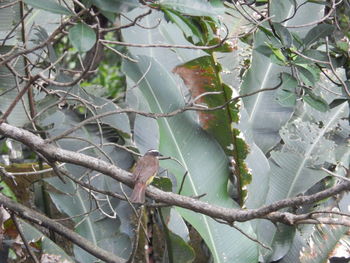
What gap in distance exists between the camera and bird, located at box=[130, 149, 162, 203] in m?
2.78

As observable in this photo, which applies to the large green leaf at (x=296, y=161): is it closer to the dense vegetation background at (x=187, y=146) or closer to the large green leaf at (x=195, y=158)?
the dense vegetation background at (x=187, y=146)

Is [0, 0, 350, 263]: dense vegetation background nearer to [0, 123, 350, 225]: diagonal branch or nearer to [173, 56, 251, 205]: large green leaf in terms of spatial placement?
[173, 56, 251, 205]: large green leaf

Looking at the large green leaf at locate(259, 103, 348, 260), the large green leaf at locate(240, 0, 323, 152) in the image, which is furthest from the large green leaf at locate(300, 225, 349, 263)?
the large green leaf at locate(240, 0, 323, 152)

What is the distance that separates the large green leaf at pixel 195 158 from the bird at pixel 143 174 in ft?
1.03

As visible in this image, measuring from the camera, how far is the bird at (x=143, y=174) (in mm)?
2779

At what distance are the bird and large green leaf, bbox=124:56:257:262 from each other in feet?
1.03

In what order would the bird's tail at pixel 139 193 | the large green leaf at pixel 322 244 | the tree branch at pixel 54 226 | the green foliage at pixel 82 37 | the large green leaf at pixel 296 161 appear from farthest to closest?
the large green leaf at pixel 296 161
the large green leaf at pixel 322 244
the tree branch at pixel 54 226
the bird's tail at pixel 139 193
the green foliage at pixel 82 37

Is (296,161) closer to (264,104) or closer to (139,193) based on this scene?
(264,104)

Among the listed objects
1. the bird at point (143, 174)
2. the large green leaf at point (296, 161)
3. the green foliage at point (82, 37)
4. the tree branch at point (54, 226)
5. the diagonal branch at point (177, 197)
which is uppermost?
the green foliage at point (82, 37)

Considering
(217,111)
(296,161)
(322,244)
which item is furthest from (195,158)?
(322,244)

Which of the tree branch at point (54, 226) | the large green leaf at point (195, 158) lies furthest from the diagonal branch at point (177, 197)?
the large green leaf at point (195, 158)

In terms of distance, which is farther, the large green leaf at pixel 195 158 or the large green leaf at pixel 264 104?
the large green leaf at pixel 264 104

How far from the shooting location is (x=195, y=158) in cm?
381

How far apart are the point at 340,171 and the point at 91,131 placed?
1.66m
